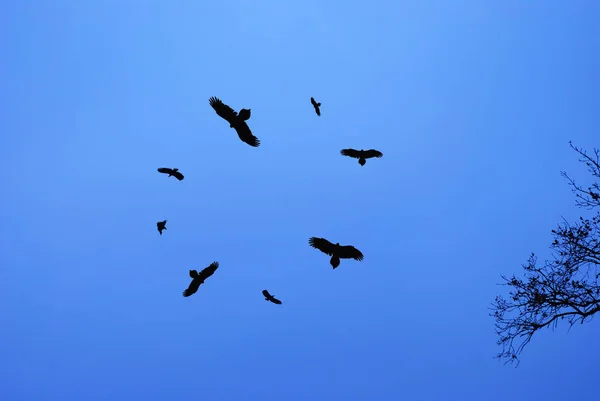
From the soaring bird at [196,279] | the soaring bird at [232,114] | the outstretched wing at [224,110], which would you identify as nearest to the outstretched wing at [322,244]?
the soaring bird at [196,279]

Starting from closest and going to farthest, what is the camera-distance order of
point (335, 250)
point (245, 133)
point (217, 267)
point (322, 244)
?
point (245, 133), point (217, 267), point (335, 250), point (322, 244)

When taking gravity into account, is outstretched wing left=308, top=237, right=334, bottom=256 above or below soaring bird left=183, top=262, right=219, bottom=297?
above

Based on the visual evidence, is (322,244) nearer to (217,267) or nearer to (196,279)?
(217,267)

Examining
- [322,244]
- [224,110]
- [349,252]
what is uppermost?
[224,110]

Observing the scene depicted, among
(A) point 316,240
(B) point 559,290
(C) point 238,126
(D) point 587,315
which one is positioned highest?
(C) point 238,126

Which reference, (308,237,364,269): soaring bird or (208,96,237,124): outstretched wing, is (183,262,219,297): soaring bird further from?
(208,96,237,124): outstretched wing

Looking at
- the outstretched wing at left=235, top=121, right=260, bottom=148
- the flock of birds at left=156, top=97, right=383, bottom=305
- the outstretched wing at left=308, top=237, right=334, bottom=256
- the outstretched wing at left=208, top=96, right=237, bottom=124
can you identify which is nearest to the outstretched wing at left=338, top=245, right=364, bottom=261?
the flock of birds at left=156, top=97, right=383, bottom=305

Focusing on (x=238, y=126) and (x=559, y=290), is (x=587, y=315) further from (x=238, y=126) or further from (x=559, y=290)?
(x=238, y=126)

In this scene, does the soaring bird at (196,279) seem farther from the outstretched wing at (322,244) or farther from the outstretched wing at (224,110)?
the outstretched wing at (224,110)

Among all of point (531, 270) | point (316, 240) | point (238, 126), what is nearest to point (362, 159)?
point (316, 240)

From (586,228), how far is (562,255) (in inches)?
36.4

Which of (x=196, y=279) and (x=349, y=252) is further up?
(x=349, y=252)

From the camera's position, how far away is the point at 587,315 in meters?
10.9

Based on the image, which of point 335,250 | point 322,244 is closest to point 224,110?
point 322,244
